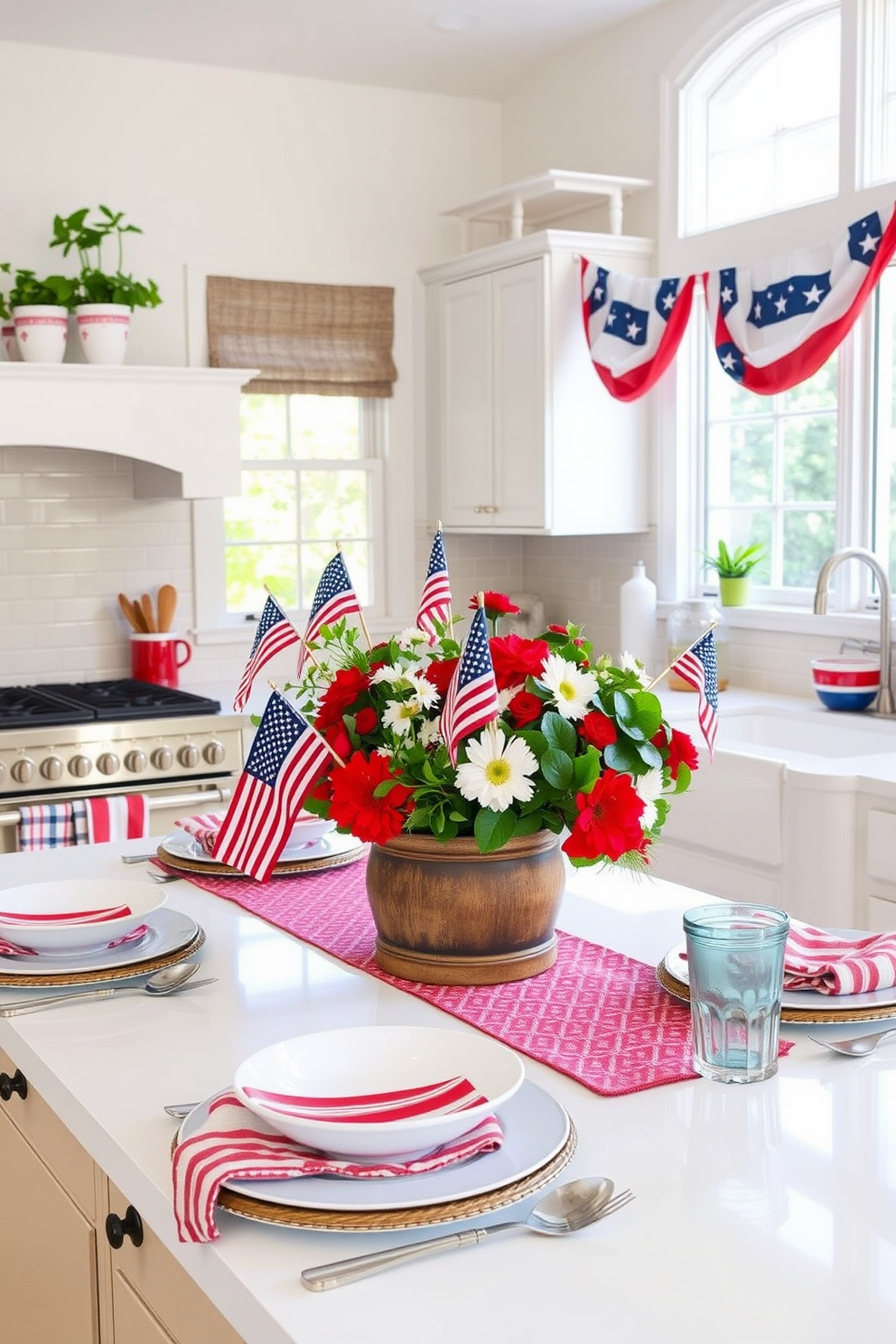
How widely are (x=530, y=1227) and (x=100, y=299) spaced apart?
359 centimetres

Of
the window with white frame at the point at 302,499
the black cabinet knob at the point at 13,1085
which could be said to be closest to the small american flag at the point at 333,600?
the black cabinet knob at the point at 13,1085

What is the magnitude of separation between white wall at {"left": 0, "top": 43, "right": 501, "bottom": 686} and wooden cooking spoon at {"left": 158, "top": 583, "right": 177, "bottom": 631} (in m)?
0.15

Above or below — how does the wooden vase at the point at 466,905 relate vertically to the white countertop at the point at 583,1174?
above

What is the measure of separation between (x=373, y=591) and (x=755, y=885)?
2.14 meters

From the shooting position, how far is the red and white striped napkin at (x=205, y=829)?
86.0 inches

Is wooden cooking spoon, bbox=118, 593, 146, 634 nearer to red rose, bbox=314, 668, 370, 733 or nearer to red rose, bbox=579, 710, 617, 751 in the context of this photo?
red rose, bbox=314, 668, 370, 733

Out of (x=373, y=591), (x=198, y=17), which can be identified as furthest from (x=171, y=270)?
(x=373, y=591)

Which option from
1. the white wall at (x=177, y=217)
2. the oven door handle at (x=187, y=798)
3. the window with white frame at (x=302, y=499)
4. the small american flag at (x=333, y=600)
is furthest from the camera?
the window with white frame at (x=302, y=499)

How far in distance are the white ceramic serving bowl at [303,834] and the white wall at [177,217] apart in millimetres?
2402

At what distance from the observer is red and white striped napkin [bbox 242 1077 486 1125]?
1.19 meters

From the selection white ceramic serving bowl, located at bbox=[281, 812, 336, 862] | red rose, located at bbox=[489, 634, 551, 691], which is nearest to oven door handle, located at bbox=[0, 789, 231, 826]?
white ceramic serving bowl, located at bbox=[281, 812, 336, 862]

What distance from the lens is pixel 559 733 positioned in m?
1.59

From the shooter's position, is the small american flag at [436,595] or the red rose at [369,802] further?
the small american flag at [436,595]

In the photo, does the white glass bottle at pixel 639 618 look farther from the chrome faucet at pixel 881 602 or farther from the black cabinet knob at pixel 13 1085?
the black cabinet knob at pixel 13 1085
